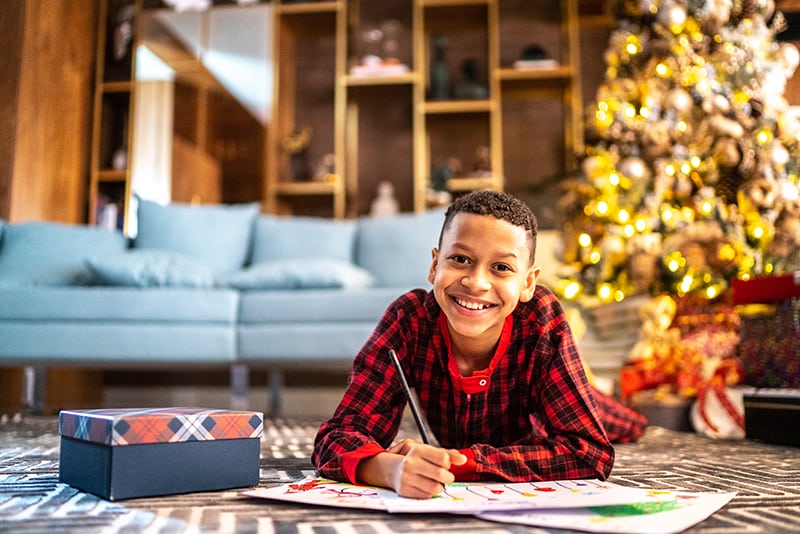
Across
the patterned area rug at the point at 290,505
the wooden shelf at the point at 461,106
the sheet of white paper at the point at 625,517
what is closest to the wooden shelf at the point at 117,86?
the wooden shelf at the point at 461,106

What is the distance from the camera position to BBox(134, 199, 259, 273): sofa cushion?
9.37ft

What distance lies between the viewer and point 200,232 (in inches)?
114

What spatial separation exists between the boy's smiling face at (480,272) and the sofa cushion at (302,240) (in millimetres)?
1868

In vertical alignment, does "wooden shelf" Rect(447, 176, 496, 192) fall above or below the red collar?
above

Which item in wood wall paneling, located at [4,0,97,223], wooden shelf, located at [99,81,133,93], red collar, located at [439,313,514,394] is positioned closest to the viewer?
red collar, located at [439,313,514,394]

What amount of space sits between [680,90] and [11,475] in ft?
8.52

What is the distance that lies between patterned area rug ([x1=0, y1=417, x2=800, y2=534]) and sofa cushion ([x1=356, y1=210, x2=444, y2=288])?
4.36ft

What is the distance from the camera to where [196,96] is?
3.85 meters

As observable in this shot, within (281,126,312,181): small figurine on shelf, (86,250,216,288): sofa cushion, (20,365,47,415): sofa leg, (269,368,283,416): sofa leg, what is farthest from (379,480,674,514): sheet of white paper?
(281,126,312,181): small figurine on shelf

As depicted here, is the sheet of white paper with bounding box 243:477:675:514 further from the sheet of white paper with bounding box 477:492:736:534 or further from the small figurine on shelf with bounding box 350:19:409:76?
the small figurine on shelf with bounding box 350:19:409:76

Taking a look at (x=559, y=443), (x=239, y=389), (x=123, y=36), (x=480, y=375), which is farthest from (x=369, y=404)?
(x=123, y=36)

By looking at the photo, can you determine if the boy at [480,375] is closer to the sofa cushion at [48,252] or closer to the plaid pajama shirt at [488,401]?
the plaid pajama shirt at [488,401]

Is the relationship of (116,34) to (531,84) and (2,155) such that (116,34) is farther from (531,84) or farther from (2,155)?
(531,84)

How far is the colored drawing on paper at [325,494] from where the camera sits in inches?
31.8
